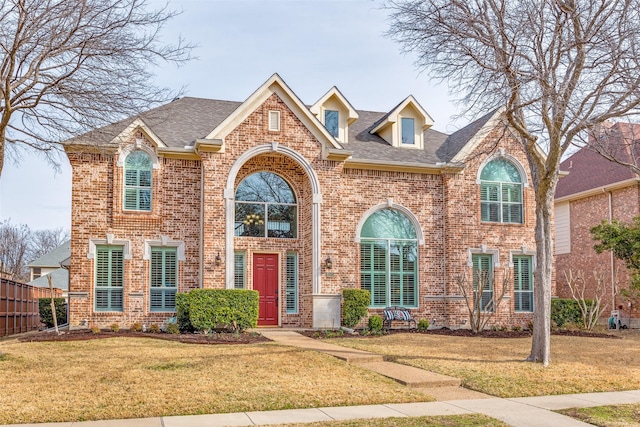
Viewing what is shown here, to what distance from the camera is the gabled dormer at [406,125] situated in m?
21.7

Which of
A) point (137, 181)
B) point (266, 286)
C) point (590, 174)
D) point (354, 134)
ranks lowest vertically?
point (266, 286)

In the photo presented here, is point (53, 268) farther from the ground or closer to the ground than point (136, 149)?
closer to the ground

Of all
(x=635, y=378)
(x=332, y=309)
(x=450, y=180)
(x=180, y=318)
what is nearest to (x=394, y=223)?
(x=450, y=180)

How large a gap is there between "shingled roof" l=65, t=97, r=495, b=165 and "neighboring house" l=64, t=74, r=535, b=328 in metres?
0.08

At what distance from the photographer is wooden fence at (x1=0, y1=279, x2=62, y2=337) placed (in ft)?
63.7

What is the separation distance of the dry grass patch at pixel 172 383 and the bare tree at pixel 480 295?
8.17 metres

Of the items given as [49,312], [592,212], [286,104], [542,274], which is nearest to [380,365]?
[542,274]

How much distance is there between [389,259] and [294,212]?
3.43m

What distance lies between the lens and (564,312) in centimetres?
2086

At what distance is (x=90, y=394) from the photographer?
27.6 ft

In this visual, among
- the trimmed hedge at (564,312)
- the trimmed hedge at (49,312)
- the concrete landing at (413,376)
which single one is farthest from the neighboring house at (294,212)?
the concrete landing at (413,376)

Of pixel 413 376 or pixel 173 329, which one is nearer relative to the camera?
pixel 413 376

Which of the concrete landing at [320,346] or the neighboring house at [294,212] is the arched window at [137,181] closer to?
the neighboring house at [294,212]

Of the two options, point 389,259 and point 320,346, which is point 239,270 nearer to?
point 389,259
